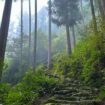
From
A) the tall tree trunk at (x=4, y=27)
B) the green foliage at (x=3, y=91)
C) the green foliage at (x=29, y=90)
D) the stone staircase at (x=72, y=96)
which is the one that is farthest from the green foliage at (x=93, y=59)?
the tall tree trunk at (x=4, y=27)

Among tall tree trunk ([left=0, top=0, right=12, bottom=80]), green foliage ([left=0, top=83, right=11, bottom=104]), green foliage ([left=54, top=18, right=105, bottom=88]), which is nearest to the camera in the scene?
green foliage ([left=0, top=83, right=11, bottom=104])

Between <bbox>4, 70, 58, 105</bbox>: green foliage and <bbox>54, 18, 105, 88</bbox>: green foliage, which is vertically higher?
<bbox>54, 18, 105, 88</bbox>: green foliage

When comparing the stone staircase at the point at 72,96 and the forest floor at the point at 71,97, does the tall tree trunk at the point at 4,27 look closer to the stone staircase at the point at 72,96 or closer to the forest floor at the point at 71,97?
the forest floor at the point at 71,97

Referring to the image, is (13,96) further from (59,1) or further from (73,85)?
(59,1)

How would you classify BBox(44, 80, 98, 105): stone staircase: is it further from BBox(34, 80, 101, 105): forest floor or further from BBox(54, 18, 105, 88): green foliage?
BBox(54, 18, 105, 88): green foliage

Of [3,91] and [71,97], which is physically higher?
[3,91]

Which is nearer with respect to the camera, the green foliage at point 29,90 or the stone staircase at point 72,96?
the stone staircase at point 72,96

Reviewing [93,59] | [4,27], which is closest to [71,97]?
[93,59]

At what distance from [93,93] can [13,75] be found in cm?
1901

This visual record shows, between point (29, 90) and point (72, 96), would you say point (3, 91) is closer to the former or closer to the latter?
point (29, 90)

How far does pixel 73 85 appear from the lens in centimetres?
1387

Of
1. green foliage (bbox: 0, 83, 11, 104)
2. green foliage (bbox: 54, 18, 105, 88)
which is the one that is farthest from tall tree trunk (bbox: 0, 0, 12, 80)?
green foliage (bbox: 54, 18, 105, 88)

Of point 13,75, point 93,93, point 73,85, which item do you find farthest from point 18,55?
point 93,93

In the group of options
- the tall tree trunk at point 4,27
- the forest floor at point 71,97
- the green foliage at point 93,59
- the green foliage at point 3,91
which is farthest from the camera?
the green foliage at point 93,59
